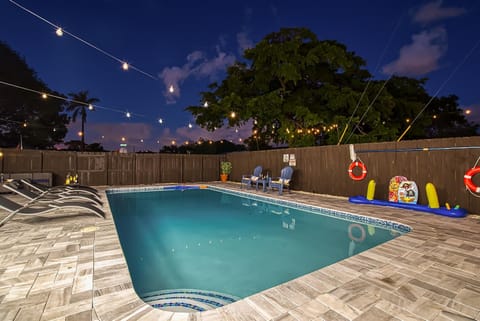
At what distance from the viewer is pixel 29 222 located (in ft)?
13.2

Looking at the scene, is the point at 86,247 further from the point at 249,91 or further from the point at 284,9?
the point at 284,9

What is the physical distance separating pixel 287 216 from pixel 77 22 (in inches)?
403

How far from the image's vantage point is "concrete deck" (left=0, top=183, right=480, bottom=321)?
158 centimetres

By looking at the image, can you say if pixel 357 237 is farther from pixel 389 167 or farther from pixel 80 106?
pixel 80 106

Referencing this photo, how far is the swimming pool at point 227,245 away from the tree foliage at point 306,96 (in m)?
6.54

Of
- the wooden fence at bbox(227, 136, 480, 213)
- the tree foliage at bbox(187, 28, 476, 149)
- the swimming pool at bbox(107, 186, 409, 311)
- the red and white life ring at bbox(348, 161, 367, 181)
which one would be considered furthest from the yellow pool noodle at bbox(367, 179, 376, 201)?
the tree foliage at bbox(187, 28, 476, 149)

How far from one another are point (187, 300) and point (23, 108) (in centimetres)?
2090

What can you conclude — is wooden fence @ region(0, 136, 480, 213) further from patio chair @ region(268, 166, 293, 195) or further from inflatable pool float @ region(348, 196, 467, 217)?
patio chair @ region(268, 166, 293, 195)

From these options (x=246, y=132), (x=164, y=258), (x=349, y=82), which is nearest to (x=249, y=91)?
(x=246, y=132)

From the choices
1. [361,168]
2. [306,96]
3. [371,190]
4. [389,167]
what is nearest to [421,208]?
[371,190]

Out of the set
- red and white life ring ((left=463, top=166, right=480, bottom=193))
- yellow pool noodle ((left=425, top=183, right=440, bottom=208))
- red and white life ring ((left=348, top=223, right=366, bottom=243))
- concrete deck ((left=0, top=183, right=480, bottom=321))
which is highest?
red and white life ring ((left=463, top=166, right=480, bottom=193))

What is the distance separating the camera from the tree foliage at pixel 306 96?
1127 centimetres

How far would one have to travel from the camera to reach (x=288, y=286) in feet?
6.37

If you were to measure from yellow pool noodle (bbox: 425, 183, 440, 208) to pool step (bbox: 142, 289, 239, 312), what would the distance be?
479 cm
